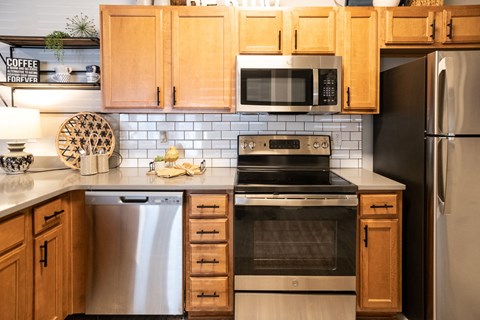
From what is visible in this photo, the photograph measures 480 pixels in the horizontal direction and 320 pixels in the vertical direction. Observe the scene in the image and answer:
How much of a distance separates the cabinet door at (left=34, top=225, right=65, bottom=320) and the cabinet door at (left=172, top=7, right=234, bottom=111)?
3.81ft

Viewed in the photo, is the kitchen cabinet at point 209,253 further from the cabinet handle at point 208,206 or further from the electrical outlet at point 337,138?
the electrical outlet at point 337,138

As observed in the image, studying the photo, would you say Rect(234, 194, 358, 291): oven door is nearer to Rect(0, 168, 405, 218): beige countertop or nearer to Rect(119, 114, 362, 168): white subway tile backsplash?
Rect(0, 168, 405, 218): beige countertop

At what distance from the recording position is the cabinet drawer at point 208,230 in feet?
6.79

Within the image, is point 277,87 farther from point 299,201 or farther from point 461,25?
point 461,25

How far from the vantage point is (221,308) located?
209 cm

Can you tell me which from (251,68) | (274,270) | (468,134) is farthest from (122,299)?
(468,134)

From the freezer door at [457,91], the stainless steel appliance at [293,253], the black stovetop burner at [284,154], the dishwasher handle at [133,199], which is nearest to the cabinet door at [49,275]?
the dishwasher handle at [133,199]

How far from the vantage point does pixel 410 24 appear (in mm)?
A: 2361

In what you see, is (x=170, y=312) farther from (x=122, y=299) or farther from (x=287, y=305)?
(x=287, y=305)

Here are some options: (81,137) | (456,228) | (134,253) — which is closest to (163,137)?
(81,137)

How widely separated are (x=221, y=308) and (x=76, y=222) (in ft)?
3.37

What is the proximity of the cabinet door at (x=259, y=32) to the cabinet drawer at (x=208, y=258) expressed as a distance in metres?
1.36

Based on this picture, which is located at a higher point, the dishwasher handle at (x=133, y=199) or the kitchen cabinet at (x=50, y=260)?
the dishwasher handle at (x=133, y=199)

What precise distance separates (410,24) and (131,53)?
198cm
